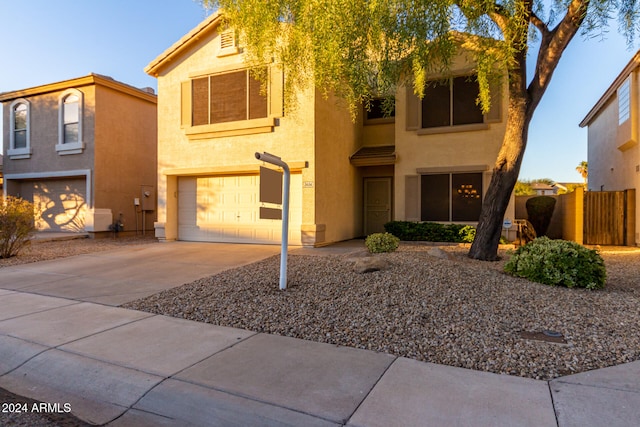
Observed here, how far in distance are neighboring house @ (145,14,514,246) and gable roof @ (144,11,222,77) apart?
0.12 feet

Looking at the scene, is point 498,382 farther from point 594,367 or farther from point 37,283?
point 37,283

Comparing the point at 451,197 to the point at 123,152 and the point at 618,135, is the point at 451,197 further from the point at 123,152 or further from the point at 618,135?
the point at 123,152

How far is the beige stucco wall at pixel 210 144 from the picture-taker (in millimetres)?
11305

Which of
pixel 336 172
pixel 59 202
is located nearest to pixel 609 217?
pixel 336 172

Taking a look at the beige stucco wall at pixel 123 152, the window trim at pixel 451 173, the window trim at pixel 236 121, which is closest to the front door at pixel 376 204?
the window trim at pixel 451 173

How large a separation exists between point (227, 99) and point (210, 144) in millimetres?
1575

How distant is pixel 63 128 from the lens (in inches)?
619

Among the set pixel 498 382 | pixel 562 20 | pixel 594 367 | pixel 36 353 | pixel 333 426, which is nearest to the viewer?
pixel 333 426

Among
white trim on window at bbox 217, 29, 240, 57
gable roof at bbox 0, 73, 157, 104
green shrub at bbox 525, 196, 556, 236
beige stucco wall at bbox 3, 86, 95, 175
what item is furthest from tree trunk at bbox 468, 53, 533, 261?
gable roof at bbox 0, 73, 157, 104

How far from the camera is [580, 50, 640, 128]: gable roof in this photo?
11.4 m

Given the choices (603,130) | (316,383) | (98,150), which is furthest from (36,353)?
(603,130)

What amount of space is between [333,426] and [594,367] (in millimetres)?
2556

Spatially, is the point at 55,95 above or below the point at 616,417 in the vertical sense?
above

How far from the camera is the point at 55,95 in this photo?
1588cm
